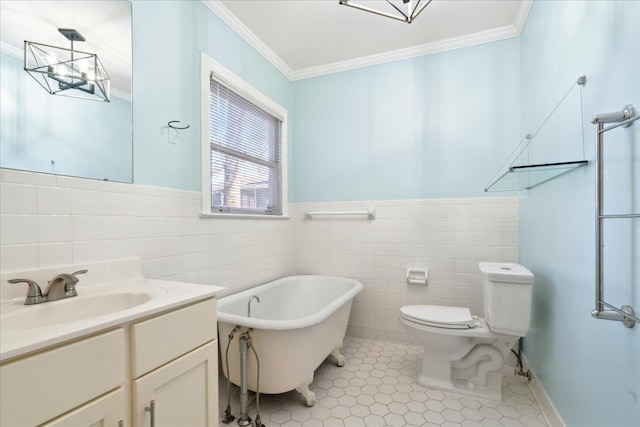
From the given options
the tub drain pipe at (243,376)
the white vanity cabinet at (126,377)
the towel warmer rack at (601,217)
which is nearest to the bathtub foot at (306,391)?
the tub drain pipe at (243,376)

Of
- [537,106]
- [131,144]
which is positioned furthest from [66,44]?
[537,106]

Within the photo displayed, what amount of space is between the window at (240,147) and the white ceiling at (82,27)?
0.53 m

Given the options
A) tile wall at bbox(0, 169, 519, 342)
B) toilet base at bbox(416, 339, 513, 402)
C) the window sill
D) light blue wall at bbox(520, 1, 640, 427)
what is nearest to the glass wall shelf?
light blue wall at bbox(520, 1, 640, 427)

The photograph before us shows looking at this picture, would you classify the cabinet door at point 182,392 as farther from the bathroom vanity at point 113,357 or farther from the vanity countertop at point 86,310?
the vanity countertop at point 86,310

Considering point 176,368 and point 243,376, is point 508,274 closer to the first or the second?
point 243,376

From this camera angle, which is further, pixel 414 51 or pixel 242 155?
pixel 414 51

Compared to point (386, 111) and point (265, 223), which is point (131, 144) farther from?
point (386, 111)

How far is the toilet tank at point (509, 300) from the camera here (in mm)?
1702

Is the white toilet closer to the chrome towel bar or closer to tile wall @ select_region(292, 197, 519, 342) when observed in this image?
tile wall @ select_region(292, 197, 519, 342)

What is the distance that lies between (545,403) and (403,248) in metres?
1.35

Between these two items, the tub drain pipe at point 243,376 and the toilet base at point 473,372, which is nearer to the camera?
the tub drain pipe at point 243,376

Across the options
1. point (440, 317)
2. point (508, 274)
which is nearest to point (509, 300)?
point (508, 274)

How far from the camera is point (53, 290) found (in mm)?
1075

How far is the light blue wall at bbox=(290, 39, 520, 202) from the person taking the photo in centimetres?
239
